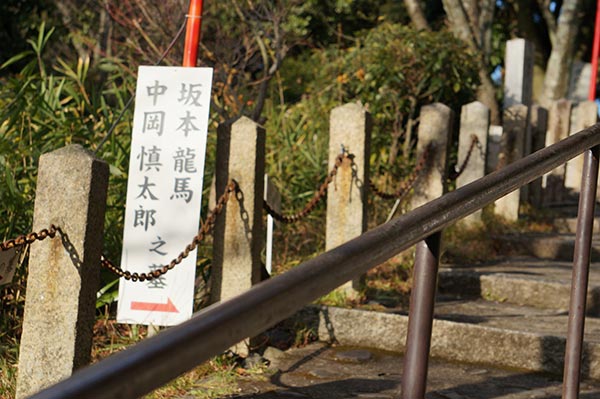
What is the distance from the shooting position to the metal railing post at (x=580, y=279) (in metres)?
2.83

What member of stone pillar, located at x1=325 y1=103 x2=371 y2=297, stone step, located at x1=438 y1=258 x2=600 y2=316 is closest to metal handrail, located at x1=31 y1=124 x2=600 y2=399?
→ stone pillar, located at x1=325 y1=103 x2=371 y2=297

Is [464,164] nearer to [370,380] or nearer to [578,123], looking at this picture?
[370,380]

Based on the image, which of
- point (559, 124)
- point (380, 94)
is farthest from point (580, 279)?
point (559, 124)

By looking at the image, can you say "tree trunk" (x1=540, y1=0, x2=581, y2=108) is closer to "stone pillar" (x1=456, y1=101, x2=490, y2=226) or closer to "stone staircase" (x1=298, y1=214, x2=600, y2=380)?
"stone pillar" (x1=456, y1=101, x2=490, y2=226)

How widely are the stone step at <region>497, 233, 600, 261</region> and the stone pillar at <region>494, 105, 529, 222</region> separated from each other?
2.07 ft

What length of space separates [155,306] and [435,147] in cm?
265

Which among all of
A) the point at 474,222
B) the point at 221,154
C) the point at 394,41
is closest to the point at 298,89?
the point at 394,41

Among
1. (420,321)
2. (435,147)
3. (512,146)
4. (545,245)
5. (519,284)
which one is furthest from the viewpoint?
(512,146)

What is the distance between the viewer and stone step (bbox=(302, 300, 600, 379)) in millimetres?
4348

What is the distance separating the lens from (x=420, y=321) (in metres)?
1.72

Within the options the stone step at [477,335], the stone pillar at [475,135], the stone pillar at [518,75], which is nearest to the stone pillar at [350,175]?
the stone step at [477,335]

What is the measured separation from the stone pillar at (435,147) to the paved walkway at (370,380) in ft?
5.84

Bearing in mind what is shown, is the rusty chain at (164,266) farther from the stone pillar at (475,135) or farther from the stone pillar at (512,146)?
the stone pillar at (512,146)

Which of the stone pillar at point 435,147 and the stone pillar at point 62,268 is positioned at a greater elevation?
the stone pillar at point 435,147
